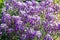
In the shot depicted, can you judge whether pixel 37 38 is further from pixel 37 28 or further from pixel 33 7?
pixel 33 7

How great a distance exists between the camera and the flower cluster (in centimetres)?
361

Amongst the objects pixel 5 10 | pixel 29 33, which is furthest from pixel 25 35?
pixel 5 10

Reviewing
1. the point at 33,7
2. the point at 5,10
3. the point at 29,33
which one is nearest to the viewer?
the point at 29,33

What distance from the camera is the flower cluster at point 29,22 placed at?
3.61 metres

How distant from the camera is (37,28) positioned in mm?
3816

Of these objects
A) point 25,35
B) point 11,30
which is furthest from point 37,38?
point 11,30

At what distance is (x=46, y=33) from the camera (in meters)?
3.89

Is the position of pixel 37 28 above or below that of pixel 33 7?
below

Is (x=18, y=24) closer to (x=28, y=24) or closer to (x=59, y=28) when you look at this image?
A: (x=28, y=24)

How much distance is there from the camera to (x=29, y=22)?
367 centimetres

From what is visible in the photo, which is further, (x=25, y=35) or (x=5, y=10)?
(x=5, y=10)

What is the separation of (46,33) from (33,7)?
1.70ft

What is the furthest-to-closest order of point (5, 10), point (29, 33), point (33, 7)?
point (5, 10)
point (33, 7)
point (29, 33)

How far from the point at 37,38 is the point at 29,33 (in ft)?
0.75
